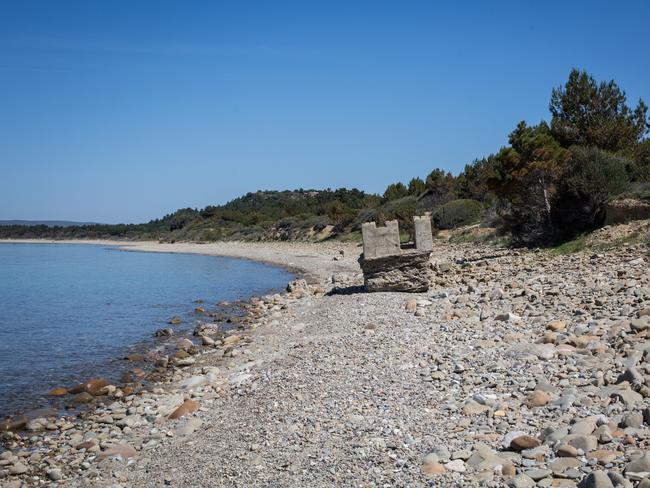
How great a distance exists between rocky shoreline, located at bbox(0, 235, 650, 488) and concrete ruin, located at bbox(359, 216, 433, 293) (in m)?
2.09

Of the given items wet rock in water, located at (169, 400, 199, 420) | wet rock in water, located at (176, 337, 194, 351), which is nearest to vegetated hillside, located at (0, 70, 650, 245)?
wet rock in water, located at (176, 337, 194, 351)

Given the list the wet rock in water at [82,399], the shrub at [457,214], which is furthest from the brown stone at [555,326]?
the shrub at [457,214]

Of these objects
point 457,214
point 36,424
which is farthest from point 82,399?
point 457,214

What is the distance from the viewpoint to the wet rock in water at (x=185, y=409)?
7.71 m

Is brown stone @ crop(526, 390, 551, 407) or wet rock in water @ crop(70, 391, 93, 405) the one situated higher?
brown stone @ crop(526, 390, 551, 407)

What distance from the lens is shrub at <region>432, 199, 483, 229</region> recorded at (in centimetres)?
3198

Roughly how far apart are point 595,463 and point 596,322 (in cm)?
446

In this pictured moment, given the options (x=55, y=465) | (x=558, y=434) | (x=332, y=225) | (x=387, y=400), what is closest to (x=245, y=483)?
(x=387, y=400)

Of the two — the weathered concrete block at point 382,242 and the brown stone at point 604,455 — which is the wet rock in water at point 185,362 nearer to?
the weathered concrete block at point 382,242

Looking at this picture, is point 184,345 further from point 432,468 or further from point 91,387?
point 432,468

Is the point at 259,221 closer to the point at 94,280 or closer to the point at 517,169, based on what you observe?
the point at 94,280

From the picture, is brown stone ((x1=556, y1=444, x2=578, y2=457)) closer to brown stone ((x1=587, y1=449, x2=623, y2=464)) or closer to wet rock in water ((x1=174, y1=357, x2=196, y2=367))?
brown stone ((x1=587, y1=449, x2=623, y2=464))

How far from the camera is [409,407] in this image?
19.5 ft

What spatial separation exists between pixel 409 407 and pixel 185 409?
3455 millimetres
